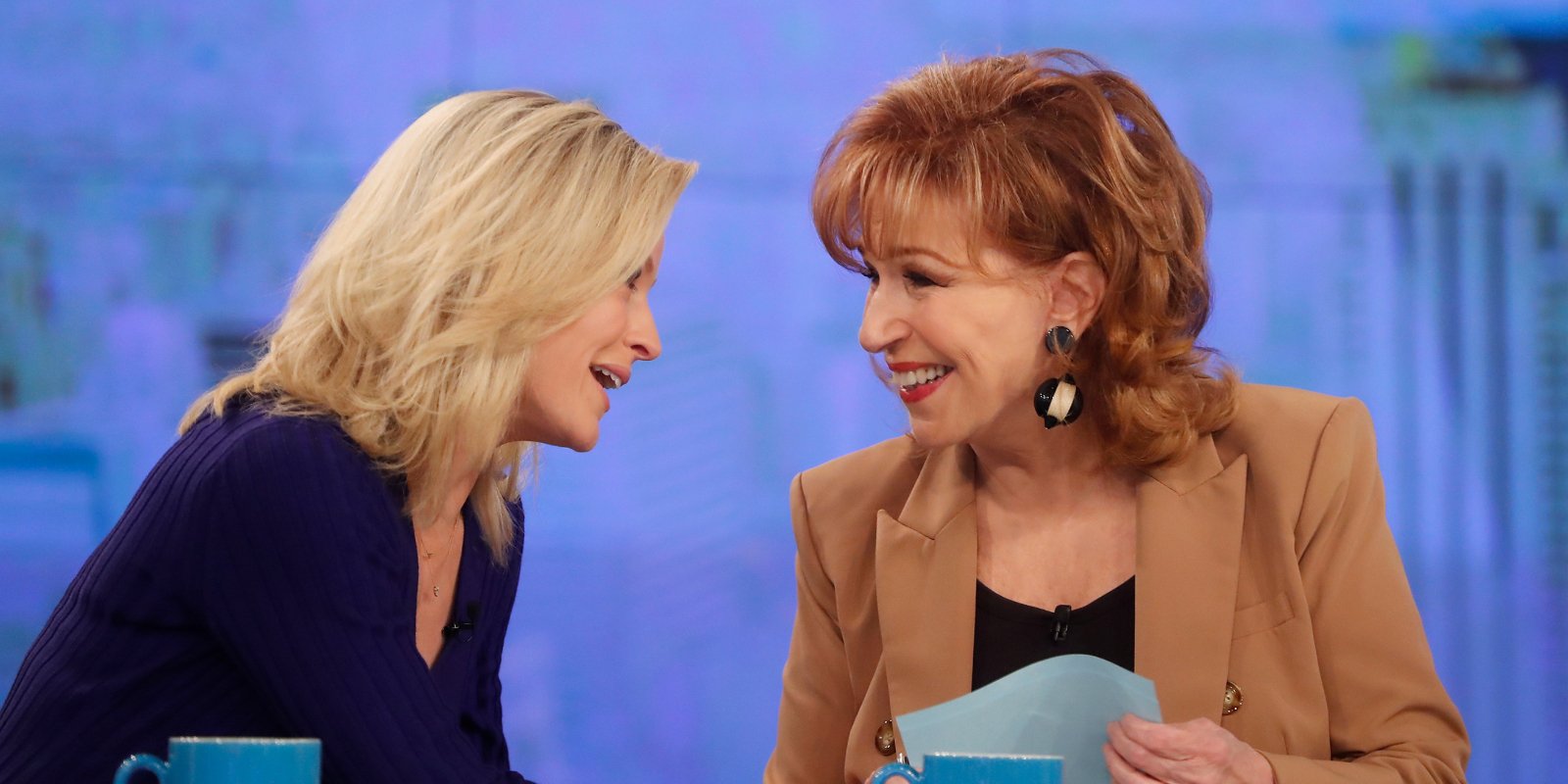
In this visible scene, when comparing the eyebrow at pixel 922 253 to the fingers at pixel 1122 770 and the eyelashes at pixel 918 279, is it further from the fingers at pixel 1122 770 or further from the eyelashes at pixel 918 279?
the fingers at pixel 1122 770

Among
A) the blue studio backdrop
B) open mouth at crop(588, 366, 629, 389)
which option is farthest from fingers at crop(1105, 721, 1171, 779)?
the blue studio backdrop

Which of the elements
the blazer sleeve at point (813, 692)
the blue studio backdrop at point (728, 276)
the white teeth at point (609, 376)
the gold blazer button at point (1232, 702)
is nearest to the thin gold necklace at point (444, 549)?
the white teeth at point (609, 376)

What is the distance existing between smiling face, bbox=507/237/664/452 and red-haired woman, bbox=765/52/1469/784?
252mm

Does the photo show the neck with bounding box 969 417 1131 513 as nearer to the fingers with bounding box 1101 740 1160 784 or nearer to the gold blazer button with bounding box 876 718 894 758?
the gold blazer button with bounding box 876 718 894 758

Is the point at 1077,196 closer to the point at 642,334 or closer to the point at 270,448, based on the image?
the point at 642,334

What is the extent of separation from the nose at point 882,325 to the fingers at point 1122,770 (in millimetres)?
519

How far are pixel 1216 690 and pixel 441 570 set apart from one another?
81cm

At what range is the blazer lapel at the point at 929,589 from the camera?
1649mm

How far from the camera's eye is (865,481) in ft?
6.07

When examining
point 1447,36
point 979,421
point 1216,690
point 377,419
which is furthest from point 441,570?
point 1447,36

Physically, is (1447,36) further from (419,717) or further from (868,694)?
(419,717)

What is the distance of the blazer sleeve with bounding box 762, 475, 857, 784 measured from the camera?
1.75 meters

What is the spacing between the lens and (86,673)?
1.36 metres

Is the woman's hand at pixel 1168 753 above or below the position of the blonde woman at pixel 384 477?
below
